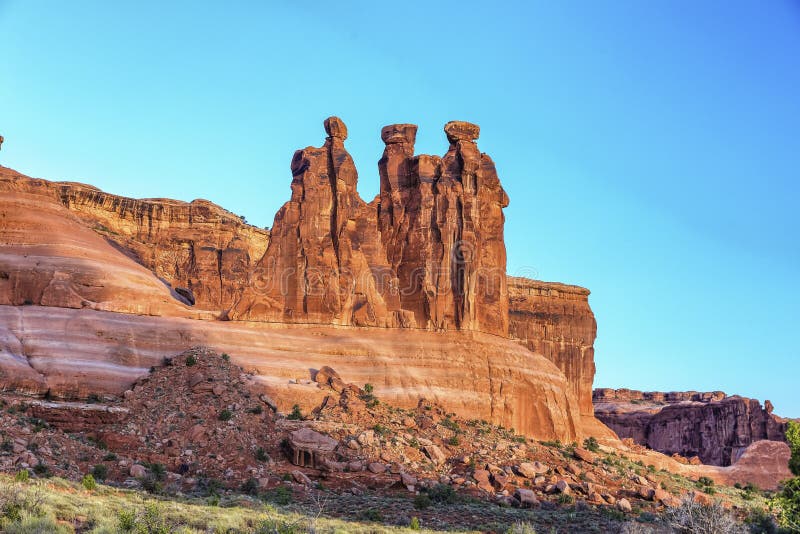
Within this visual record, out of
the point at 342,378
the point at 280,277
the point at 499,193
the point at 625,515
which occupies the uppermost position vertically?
the point at 499,193

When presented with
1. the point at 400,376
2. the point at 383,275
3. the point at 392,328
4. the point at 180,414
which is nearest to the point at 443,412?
the point at 400,376

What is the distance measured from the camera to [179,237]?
298ft

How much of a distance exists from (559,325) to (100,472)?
68.0m

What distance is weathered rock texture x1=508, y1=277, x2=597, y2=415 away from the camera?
332 feet

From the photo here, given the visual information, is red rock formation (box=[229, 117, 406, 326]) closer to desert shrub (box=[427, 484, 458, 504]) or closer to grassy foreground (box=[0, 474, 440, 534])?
desert shrub (box=[427, 484, 458, 504])

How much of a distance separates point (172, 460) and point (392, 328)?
70.5 feet

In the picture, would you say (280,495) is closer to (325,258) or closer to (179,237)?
(325,258)

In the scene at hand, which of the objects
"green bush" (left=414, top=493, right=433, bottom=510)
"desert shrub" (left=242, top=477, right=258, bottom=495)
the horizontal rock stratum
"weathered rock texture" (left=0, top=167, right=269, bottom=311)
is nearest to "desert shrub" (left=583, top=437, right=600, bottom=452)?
the horizontal rock stratum

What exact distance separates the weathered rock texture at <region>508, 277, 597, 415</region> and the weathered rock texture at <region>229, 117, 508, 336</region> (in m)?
31.0

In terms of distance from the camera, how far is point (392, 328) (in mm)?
64375

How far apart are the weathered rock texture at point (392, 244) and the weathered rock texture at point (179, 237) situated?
61.0 feet

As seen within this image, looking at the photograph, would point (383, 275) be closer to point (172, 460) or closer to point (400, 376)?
point (400, 376)

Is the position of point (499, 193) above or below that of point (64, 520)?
above

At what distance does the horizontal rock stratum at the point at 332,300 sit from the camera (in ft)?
180
